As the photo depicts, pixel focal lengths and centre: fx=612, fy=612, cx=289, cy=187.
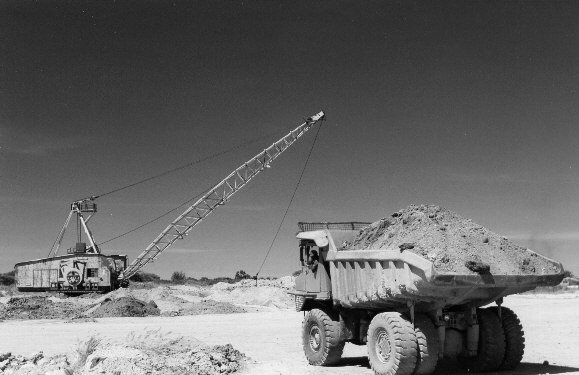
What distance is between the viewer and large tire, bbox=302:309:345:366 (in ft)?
39.7

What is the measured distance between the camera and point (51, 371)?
10328mm

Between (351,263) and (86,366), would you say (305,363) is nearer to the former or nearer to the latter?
(351,263)

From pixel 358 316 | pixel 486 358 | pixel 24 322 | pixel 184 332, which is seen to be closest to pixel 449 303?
pixel 486 358

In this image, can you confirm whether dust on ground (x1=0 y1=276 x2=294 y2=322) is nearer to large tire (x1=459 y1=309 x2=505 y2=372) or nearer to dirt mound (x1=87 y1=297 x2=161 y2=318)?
dirt mound (x1=87 y1=297 x2=161 y2=318)

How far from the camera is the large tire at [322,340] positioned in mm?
12094

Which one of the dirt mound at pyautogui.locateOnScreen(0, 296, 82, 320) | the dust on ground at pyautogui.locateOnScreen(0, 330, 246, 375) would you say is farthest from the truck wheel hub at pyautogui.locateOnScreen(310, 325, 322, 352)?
the dirt mound at pyautogui.locateOnScreen(0, 296, 82, 320)

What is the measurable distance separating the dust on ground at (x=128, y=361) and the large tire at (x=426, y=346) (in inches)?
141

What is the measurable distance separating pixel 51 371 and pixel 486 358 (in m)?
7.50

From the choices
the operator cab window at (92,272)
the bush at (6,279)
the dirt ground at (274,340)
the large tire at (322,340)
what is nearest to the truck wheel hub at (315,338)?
the large tire at (322,340)

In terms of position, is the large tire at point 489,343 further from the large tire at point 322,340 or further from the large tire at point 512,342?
the large tire at point 322,340

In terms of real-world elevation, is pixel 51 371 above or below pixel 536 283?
below

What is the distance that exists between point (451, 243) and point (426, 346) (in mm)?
1737

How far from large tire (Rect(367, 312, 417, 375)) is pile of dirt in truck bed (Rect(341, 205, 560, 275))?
1203 mm

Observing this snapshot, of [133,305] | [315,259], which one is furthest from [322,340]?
[133,305]
